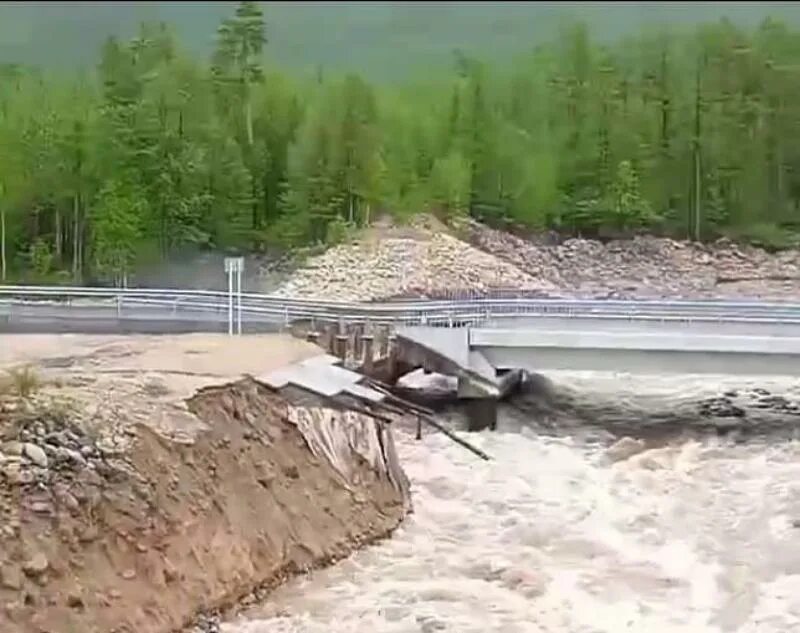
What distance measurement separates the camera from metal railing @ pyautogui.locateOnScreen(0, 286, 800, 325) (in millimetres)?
27781

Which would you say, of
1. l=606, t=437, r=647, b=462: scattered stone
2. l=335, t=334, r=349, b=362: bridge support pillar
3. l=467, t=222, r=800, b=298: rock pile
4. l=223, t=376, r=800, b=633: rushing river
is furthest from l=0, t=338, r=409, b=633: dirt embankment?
l=467, t=222, r=800, b=298: rock pile

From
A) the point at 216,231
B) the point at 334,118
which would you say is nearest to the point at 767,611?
the point at 216,231

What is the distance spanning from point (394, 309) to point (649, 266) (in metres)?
21.5

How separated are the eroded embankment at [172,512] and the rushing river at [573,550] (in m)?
0.62

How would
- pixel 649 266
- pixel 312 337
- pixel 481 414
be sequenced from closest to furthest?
pixel 312 337 < pixel 481 414 < pixel 649 266

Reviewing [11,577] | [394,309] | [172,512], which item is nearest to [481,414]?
[394,309]

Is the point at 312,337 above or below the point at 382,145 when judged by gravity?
below

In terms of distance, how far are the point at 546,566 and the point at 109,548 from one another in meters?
6.39

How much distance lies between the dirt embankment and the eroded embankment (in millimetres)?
19

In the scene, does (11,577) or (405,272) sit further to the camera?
(405,272)

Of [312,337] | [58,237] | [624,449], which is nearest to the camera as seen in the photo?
[624,449]

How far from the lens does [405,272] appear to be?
4278cm

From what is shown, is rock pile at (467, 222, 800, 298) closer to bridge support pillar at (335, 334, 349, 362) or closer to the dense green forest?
the dense green forest

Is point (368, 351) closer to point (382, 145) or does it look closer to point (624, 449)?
point (624, 449)
